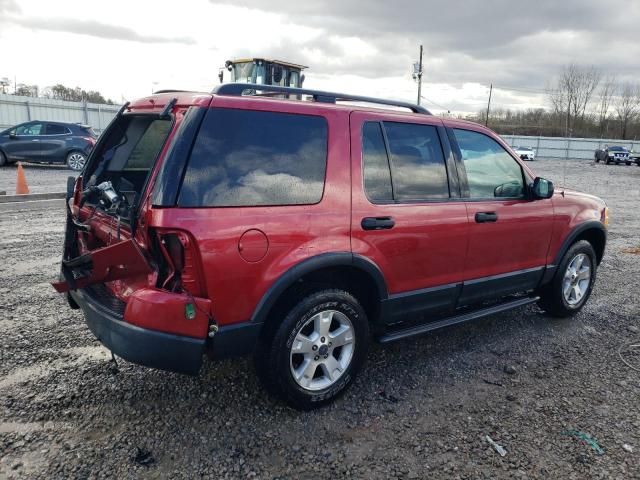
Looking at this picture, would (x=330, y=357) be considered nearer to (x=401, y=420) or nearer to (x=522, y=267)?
(x=401, y=420)

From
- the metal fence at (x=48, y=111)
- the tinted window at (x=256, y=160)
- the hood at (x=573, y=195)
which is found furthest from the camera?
the metal fence at (x=48, y=111)

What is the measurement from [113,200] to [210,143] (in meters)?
0.76

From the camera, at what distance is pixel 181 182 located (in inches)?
101

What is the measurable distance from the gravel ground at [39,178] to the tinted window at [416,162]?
34.7 ft

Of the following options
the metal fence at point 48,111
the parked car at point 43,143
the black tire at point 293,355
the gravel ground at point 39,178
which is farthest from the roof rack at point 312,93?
the metal fence at point 48,111

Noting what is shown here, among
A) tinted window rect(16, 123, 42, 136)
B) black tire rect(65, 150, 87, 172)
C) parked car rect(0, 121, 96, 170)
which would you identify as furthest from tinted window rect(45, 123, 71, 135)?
black tire rect(65, 150, 87, 172)

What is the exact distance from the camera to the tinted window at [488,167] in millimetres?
3912

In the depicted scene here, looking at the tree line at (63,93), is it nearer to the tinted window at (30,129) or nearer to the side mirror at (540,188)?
the tinted window at (30,129)

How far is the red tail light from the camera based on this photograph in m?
2.54

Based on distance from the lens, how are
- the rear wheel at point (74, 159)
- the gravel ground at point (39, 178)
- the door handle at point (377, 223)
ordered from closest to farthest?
1. the door handle at point (377, 223)
2. the gravel ground at point (39, 178)
3. the rear wheel at point (74, 159)

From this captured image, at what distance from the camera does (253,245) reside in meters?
2.72

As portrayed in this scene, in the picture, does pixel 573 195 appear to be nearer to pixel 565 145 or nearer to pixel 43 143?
pixel 43 143

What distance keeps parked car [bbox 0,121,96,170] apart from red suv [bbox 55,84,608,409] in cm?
1448

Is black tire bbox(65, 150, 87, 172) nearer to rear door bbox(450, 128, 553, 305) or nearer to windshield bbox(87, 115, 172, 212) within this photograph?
windshield bbox(87, 115, 172, 212)
